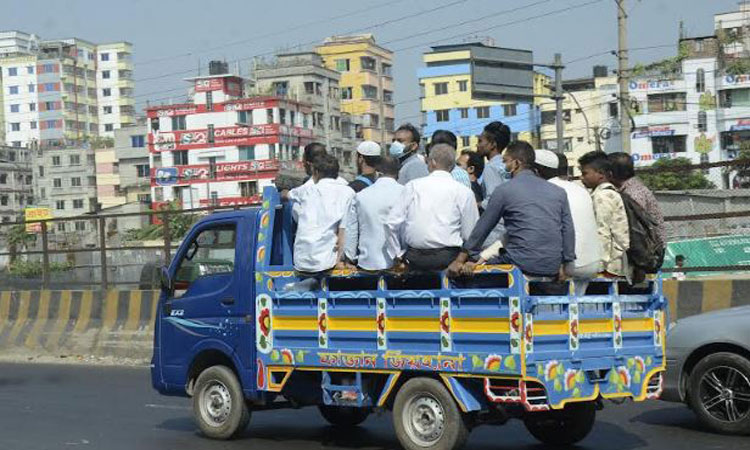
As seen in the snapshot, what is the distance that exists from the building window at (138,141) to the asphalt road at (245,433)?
353ft

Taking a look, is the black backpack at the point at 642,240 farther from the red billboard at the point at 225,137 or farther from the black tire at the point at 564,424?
the red billboard at the point at 225,137

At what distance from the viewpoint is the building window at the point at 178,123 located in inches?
4299

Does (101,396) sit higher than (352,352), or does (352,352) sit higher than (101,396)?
(352,352)

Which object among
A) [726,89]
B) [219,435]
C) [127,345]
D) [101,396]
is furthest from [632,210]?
[726,89]

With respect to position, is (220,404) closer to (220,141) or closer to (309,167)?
(309,167)

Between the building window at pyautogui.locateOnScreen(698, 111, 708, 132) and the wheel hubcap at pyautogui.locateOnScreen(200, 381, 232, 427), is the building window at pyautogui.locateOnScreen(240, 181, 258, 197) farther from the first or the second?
the wheel hubcap at pyautogui.locateOnScreen(200, 381, 232, 427)

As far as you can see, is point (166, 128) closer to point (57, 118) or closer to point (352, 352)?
point (57, 118)

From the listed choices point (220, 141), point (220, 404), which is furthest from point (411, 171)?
point (220, 141)

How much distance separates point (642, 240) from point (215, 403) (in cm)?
399

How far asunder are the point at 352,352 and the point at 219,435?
6.05 ft

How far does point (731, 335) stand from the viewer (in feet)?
30.9

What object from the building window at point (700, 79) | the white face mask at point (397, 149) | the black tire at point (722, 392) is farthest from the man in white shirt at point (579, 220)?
the building window at point (700, 79)

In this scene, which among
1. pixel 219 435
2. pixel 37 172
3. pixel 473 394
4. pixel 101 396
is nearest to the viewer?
pixel 473 394

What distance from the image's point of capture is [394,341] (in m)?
8.62
